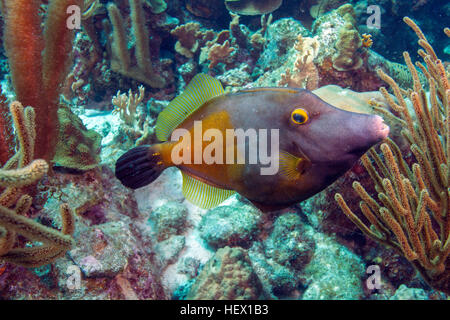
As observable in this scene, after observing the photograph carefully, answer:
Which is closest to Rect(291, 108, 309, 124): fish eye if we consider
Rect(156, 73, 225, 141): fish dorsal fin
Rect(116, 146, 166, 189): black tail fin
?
Rect(156, 73, 225, 141): fish dorsal fin

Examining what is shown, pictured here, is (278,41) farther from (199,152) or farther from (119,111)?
(199,152)

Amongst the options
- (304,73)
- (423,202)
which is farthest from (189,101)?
(304,73)

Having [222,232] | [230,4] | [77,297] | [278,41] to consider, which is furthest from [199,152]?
[230,4]

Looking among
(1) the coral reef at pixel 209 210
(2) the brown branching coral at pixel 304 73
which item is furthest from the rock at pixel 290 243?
(2) the brown branching coral at pixel 304 73

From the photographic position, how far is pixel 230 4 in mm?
8438

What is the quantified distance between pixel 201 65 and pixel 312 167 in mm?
5807

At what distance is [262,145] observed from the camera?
1687 mm

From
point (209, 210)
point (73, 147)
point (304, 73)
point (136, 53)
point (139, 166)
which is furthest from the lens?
point (136, 53)

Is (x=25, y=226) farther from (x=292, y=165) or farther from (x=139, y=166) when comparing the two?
(x=292, y=165)

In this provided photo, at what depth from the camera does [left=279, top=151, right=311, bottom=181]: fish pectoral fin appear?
165 cm

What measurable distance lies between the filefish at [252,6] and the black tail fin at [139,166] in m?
7.78

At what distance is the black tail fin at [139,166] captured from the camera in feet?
6.31

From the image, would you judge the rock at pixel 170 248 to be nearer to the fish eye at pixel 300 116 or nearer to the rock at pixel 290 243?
the rock at pixel 290 243

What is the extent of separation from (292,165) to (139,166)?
103 cm
